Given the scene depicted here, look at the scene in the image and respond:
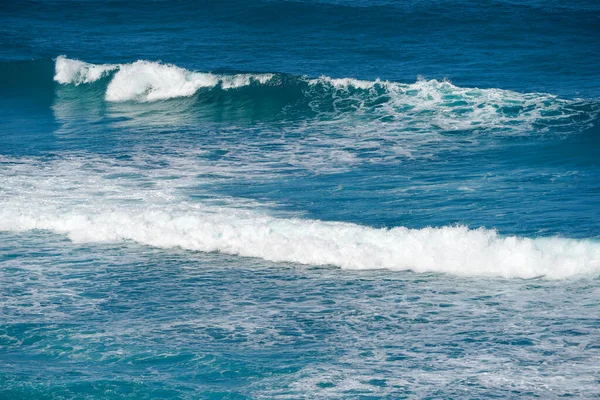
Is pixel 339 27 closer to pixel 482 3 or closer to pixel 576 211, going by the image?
pixel 482 3

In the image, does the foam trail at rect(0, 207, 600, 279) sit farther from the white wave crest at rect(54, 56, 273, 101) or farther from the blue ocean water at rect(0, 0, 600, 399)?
the white wave crest at rect(54, 56, 273, 101)

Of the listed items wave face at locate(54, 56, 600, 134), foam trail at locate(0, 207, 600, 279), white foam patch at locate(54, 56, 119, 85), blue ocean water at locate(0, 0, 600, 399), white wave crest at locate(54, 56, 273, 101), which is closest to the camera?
blue ocean water at locate(0, 0, 600, 399)

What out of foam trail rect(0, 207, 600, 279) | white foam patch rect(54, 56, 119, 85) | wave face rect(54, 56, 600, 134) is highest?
white foam patch rect(54, 56, 119, 85)

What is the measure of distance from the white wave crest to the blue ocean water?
0.25ft

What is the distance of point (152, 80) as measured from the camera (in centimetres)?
2869

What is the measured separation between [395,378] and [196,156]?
1157 cm

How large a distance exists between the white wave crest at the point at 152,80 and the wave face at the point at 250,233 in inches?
350

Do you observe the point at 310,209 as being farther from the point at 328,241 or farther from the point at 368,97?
the point at 368,97

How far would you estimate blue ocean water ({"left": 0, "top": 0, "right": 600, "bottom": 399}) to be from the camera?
10844 millimetres

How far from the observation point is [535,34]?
30.3 meters

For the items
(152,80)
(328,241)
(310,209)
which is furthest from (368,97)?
(328,241)

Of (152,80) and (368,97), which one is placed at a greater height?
(152,80)

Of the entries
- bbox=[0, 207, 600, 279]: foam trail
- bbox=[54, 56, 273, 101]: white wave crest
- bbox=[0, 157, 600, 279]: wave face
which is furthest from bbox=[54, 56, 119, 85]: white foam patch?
bbox=[0, 207, 600, 279]: foam trail

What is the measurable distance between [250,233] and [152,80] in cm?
1448
